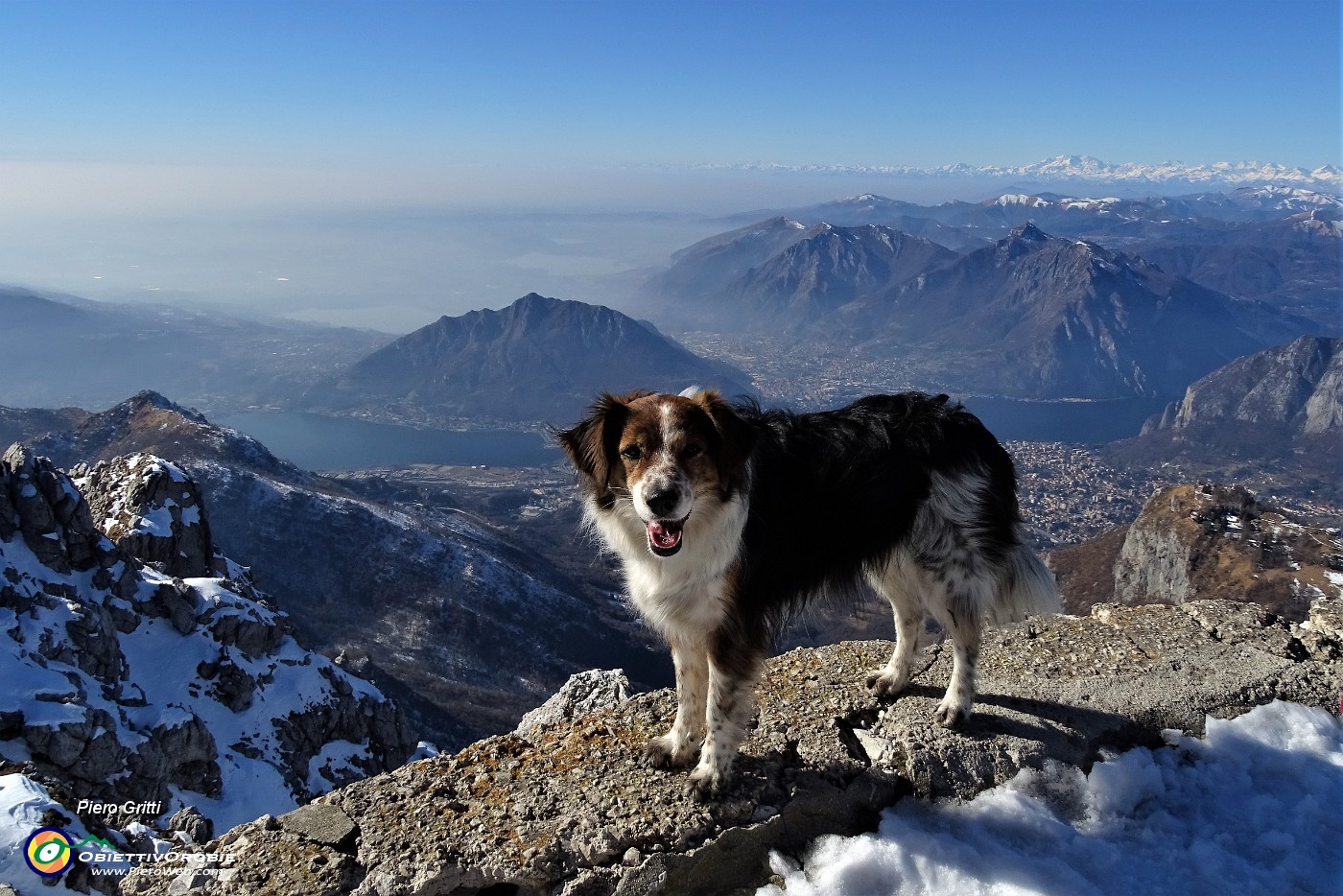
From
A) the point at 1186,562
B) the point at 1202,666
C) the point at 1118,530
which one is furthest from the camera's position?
the point at 1118,530

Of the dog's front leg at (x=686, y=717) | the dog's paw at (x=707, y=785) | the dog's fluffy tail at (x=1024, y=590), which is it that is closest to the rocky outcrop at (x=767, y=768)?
the dog's paw at (x=707, y=785)

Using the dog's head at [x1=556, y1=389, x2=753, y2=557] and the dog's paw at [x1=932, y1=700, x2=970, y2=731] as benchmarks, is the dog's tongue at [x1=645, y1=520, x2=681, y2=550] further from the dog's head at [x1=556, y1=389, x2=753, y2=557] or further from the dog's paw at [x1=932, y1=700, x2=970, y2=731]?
the dog's paw at [x1=932, y1=700, x2=970, y2=731]

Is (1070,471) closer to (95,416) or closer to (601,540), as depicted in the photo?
(601,540)

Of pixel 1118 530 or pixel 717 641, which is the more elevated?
pixel 717 641

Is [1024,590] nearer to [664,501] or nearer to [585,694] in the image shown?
[664,501]

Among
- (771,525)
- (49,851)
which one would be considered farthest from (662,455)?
(49,851)

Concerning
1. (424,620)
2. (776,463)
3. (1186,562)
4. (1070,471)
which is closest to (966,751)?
(776,463)

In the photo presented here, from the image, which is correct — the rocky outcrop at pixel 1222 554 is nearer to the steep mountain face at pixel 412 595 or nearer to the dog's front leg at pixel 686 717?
the steep mountain face at pixel 412 595
